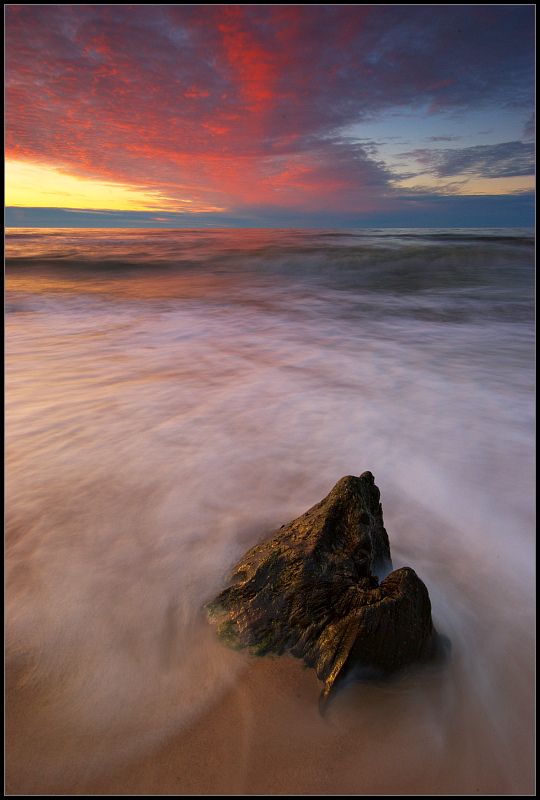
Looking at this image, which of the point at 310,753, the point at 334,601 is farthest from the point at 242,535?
the point at 310,753

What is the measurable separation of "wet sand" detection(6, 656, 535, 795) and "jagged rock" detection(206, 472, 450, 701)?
0.10m

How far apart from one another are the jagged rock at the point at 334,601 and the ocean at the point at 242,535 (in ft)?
0.28

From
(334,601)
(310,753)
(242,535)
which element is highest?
(334,601)

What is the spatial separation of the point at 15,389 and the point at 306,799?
4686 millimetres

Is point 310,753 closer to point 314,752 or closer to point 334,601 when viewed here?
point 314,752

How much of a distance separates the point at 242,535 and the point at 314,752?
111cm

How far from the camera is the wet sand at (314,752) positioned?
4.12 feet

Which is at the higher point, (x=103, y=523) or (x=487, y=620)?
(x=103, y=523)

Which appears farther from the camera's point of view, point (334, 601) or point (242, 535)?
point (242, 535)

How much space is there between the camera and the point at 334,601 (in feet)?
4.94

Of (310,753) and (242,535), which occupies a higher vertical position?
(242,535)

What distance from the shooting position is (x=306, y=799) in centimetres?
122

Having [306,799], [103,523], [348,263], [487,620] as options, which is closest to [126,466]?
[103,523]

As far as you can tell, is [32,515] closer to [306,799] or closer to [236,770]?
[236,770]
